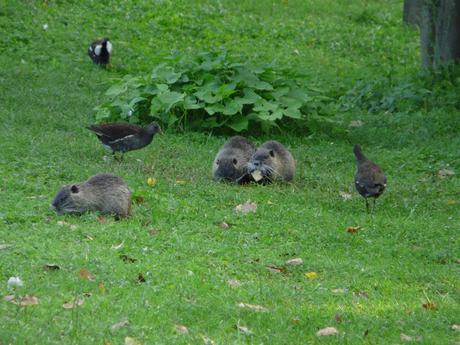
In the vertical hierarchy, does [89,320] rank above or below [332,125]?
above

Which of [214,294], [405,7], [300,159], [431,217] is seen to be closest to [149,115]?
[300,159]

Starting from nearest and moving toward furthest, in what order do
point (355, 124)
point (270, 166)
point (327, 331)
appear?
point (327, 331)
point (270, 166)
point (355, 124)

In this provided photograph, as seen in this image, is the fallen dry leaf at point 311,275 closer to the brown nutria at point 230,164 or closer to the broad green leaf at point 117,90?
the brown nutria at point 230,164

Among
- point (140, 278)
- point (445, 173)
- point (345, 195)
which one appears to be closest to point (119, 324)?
point (140, 278)

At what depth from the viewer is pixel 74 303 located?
663 cm

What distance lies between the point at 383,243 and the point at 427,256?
1.49 ft

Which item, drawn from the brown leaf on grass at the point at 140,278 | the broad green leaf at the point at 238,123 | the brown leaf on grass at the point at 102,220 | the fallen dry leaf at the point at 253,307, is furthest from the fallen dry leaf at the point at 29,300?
the broad green leaf at the point at 238,123

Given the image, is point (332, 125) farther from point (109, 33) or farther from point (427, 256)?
point (109, 33)

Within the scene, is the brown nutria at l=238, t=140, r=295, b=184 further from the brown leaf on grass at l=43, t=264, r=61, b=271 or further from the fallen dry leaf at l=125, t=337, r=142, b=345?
the fallen dry leaf at l=125, t=337, r=142, b=345

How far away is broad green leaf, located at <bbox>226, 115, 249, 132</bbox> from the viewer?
558 inches

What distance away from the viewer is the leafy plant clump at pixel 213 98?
14305 millimetres

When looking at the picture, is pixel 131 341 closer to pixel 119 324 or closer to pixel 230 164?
pixel 119 324

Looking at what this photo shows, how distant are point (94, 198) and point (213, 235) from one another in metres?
1.20

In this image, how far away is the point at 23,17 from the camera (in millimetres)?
21125
